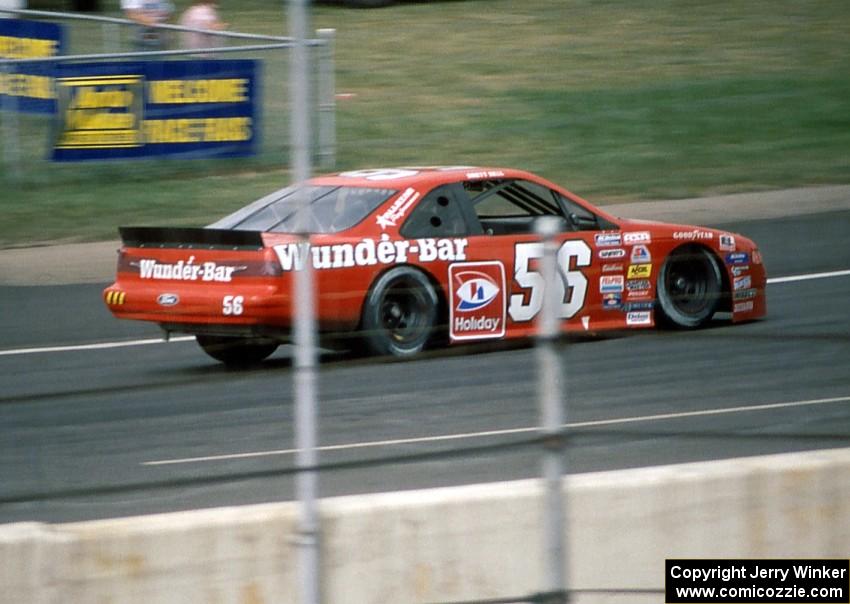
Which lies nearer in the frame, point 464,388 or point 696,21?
point 464,388

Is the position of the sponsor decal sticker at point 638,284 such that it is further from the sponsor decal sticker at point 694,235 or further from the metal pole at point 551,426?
the metal pole at point 551,426

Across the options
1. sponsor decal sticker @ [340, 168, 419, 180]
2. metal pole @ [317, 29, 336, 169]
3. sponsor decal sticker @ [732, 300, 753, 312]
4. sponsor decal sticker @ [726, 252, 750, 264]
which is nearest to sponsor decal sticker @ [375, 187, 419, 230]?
sponsor decal sticker @ [340, 168, 419, 180]

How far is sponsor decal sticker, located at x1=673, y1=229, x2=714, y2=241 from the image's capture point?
11492 millimetres

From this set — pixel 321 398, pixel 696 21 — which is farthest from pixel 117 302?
pixel 696 21

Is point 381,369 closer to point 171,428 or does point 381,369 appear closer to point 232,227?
point 171,428

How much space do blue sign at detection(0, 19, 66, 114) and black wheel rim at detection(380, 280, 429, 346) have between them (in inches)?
255

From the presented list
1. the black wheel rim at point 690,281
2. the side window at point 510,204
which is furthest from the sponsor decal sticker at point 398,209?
the black wheel rim at point 690,281

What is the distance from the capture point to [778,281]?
1361cm

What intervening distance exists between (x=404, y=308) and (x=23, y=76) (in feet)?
21.4

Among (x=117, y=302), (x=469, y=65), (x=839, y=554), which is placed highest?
(x=469, y=65)

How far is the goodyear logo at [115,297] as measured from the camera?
1028 cm

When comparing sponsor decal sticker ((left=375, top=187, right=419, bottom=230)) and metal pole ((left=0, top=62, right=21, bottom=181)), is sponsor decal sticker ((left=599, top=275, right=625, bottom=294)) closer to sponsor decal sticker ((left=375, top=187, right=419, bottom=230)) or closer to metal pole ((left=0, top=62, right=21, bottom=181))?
sponsor decal sticker ((left=375, top=187, right=419, bottom=230))

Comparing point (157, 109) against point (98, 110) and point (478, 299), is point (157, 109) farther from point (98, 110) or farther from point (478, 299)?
point (478, 299)

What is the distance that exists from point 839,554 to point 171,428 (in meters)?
3.48
